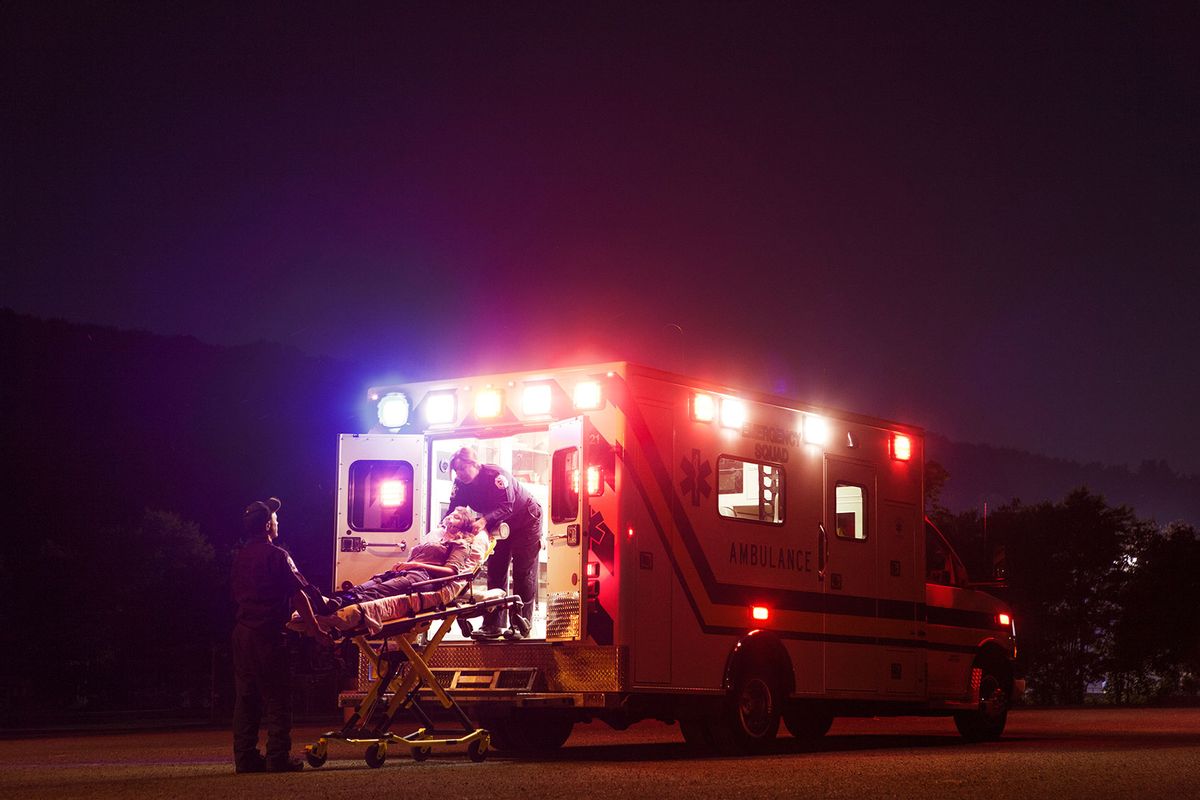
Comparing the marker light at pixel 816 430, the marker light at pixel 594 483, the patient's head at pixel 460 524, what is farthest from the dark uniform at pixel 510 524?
the marker light at pixel 816 430

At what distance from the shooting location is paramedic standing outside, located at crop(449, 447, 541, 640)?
12812 millimetres

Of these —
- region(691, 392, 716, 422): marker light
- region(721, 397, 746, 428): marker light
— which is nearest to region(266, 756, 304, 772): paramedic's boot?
region(691, 392, 716, 422): marker light

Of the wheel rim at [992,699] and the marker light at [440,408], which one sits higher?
the marker light at [440,408]

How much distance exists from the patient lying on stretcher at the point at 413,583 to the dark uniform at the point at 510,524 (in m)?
0.17

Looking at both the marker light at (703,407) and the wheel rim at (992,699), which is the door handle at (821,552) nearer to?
the marker light at (703,407)

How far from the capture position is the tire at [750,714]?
1304 cm

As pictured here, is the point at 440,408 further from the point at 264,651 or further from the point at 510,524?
the point at 264,651

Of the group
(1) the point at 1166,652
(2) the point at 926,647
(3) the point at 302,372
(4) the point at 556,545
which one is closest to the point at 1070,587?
(1) the point at 1166,652

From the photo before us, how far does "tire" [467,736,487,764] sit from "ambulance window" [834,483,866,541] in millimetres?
4114

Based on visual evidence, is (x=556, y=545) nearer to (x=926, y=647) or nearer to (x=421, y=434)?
(x=421, y=434)

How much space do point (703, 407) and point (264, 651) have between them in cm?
414

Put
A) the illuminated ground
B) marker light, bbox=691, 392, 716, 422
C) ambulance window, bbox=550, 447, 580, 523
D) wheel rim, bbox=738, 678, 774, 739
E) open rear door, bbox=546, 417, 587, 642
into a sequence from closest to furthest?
the illuminated ground < open rear door, bbox=546, 417, 587, 642 < ambulance window, bbox=550, 447, 580, 523 < marker light, bbox=691, 392, 716, 422 < wheel rim, bbox=738, 678, 774, 739

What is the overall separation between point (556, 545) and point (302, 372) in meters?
59.9

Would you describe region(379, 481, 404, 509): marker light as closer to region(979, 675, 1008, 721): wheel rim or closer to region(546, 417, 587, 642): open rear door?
region(546, 417, 587, 642): open rear door
